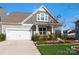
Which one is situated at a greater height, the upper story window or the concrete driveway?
the upper story window

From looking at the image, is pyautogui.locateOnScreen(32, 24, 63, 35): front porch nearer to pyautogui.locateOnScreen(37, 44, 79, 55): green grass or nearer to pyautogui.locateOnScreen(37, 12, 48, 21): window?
pyautogui.locateOnScreen(37, 12, 48, 21): window

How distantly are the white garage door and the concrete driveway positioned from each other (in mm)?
243

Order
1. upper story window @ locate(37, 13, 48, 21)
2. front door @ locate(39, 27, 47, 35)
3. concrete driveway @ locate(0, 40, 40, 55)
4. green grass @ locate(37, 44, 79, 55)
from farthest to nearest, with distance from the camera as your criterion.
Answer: upper story window @ locate(37, 13, 48, 21) < front door @ locate(39, 27, 47, 35) < concrete driveway @ locate(0, 40, 40, 55) < green grass @ locate(37, 44, 79, 55)

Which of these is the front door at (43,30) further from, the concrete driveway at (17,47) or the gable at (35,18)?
the concrete driveway at (17,47)

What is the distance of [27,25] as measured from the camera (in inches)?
869

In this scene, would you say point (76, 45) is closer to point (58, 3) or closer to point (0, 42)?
point (58, 3)

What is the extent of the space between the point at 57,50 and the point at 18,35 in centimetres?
242

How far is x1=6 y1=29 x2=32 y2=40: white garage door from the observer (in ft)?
70.9

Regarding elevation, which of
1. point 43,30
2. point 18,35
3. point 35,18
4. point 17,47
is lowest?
point 17,47

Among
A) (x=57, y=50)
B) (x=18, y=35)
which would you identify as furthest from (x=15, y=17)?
(x=57, y=50)

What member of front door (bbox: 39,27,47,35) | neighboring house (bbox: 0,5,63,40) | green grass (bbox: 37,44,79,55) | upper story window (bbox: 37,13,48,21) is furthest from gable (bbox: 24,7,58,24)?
green grass (bbox: 37,44,79,55)

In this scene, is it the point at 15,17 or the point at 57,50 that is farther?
the point at 15,17

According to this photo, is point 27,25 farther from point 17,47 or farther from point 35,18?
point 17,47

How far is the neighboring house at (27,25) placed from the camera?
21.5 metres
